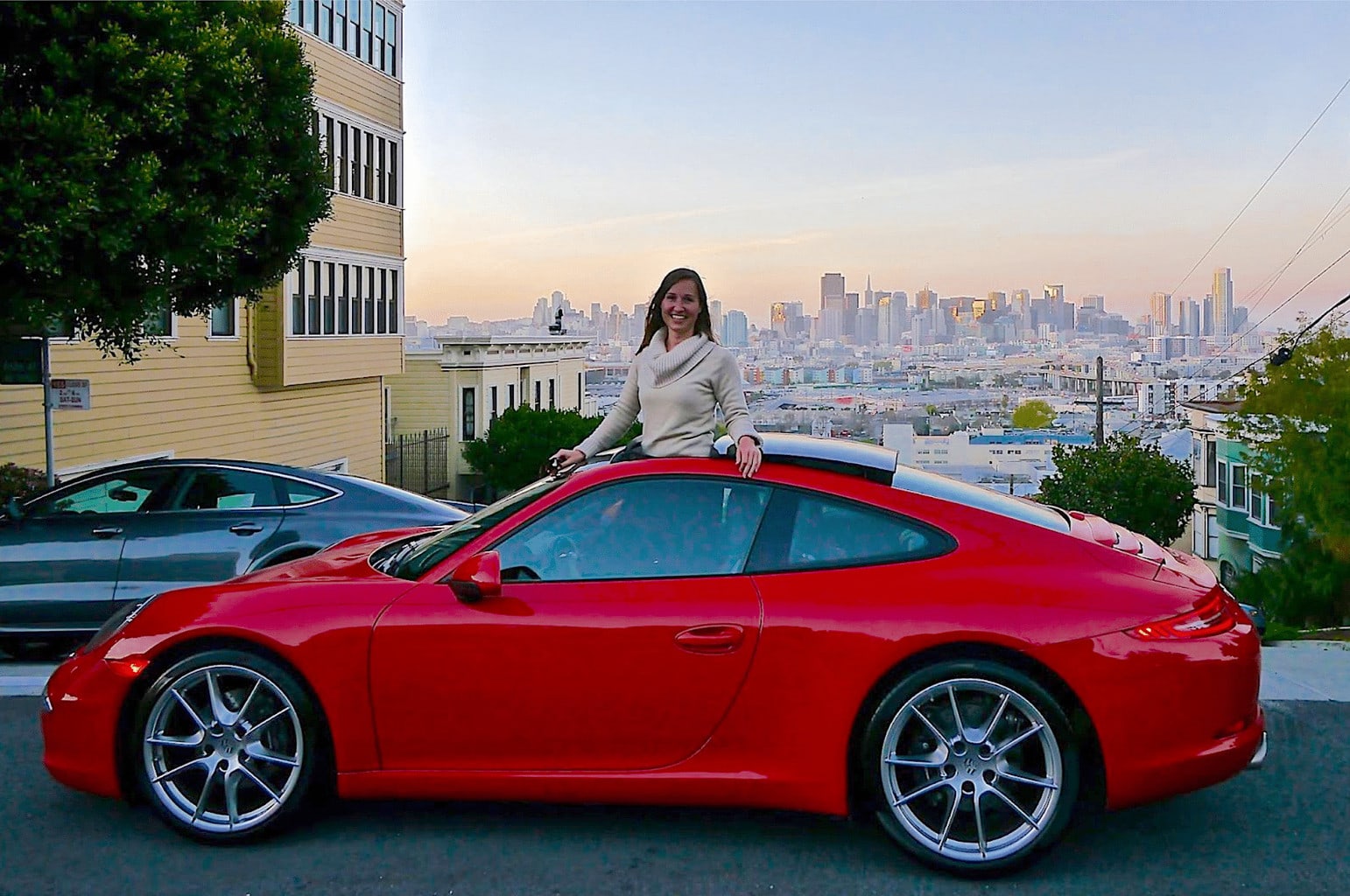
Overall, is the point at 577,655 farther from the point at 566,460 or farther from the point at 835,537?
the point at 566,460

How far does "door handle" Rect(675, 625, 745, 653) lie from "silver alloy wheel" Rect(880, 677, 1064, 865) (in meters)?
0.54

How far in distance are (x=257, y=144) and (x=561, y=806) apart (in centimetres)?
892

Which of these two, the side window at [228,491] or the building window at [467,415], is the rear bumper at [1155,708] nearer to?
the side window at [228,491]

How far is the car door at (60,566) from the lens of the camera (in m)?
8.03

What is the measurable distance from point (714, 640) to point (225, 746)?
1.64 metres

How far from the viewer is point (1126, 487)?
43.2 meters

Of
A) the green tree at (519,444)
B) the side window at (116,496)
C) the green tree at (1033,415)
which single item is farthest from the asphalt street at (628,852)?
the green tree at (1033,415)

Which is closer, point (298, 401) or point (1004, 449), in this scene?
point (298, 401)

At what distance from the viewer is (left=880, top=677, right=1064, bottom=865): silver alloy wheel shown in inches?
162

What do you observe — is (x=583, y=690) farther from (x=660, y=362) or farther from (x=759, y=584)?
(x=660, y=362)

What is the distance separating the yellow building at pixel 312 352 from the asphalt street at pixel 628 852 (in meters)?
14.0

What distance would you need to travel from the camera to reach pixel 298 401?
26.3 metres

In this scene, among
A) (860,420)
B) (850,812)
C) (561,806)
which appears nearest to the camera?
(850,812)

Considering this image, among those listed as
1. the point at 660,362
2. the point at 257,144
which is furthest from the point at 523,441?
the point at 660,362
